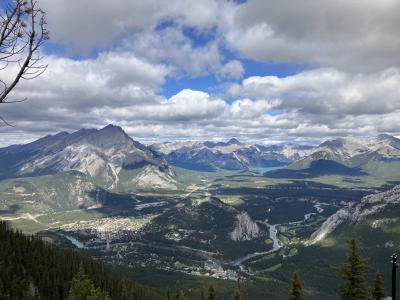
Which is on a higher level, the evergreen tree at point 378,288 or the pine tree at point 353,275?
the pine tree at point 353,275

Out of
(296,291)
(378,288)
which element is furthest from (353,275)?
(296,291)

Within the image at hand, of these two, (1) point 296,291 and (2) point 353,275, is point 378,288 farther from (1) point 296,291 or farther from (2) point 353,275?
(1) point 296,291

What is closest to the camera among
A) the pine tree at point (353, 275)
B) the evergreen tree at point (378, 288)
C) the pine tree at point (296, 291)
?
the pine tree at point (353, 275)

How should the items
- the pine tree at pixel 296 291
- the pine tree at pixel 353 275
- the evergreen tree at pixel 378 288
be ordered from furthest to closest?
the pine tree at pixel 296 291, the evergreen tree at pixel 378 288, the pine tree at pixel 353 275

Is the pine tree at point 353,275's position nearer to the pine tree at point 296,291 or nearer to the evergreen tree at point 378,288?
the evergreen tree at point 378,288

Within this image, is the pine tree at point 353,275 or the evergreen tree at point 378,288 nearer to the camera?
the pine tree at point 353,275

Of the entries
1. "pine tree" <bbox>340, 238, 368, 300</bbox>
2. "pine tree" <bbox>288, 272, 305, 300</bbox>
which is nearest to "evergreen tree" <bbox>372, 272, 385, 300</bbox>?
"pine tree" <bbox>340, 238, 368, 300</bbox>

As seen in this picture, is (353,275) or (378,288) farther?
(378,288)

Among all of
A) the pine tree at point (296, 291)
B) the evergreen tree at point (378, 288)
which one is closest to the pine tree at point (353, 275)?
the evergreen tree at point (378, 288)

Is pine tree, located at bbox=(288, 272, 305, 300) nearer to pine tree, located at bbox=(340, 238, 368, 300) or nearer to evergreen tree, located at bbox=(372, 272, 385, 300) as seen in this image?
pine tree, located at bbox=(340, 238, 368, 300)

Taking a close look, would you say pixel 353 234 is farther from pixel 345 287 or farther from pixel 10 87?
pixel 10 87
